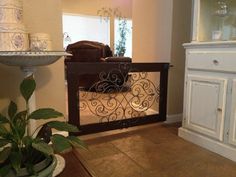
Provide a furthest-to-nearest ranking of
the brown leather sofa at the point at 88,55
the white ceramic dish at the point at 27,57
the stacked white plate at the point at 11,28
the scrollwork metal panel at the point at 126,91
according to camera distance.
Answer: the brown leather sofa at the point at 88,55 → the scrollwork metal panel at the point at 126,91 → the stacked white plate at the point at 11,28 → the white ceramic dish at the point at 27,57

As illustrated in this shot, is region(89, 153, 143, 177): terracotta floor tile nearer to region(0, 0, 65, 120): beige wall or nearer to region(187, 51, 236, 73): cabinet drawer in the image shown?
region(0, 0, 65, 120): beige wall

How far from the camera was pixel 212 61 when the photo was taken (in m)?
1.86

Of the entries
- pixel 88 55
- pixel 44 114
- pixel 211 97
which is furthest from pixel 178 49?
pixel 44 114

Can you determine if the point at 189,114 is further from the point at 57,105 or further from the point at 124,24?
the point at 124,24

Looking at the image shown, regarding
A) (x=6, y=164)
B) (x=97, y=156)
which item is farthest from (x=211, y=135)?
(x=6, y=164)

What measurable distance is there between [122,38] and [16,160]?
284 inches

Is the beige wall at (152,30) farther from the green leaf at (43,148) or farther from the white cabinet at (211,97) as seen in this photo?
the green leaf at (43,148)

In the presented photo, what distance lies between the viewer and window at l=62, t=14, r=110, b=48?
7.43 metres

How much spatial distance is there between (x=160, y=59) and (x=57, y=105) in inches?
55.7

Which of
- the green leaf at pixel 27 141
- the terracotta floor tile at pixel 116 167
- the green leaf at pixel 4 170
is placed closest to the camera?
the green leaf at pixel 4 170

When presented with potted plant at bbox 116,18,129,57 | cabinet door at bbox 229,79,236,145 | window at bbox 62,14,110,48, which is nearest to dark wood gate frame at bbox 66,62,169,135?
cabinet door at bbox 229,79,236,145

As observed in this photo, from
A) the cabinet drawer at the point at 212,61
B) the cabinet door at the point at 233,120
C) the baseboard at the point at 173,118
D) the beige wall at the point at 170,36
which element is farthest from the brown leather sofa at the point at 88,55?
the cabinet door at the point at 233,120

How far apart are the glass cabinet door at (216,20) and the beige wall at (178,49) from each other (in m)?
0.38

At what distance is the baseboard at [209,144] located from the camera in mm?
1784
